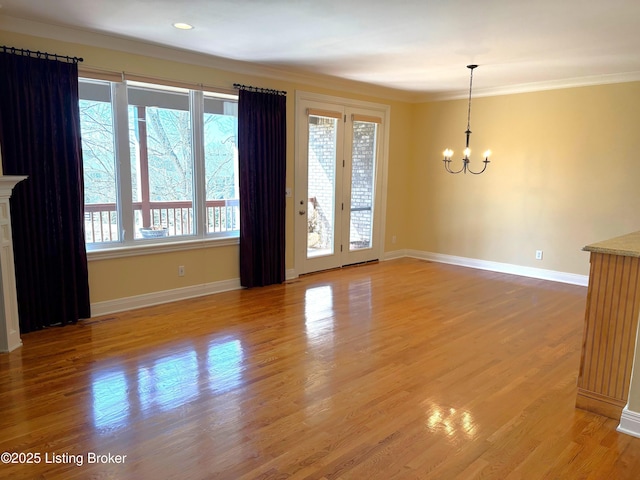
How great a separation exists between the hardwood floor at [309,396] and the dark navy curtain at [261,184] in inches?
32.8

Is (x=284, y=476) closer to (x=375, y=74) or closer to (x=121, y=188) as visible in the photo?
(x=121, y=188)

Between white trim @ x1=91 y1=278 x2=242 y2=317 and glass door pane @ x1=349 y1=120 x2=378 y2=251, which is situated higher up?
glass door pane @ x1=349 y1=120 x2=378 y2=251

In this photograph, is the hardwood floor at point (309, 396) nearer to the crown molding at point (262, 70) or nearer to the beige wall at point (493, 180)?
the beige wall at point (493, 180)

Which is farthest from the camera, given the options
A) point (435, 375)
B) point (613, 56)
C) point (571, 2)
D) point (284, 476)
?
point (613, 56)

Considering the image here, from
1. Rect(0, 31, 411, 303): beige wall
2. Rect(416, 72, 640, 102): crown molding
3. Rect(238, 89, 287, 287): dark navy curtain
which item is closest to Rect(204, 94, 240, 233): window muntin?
Rect(238, 89, 287, 287): dark navy curtain

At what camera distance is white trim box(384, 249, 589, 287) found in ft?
19.4

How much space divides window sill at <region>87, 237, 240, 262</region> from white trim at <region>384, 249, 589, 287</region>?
3177 mm

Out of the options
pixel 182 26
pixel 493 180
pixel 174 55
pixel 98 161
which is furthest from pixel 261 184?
pixel 493 180

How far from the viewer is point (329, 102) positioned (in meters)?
6.09

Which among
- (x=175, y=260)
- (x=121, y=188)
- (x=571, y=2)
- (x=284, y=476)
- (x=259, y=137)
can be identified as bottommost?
(x=284, y=476)

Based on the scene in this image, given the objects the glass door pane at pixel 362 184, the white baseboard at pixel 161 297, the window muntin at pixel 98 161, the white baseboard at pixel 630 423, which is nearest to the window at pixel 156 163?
the window muntin at pixel 98 161

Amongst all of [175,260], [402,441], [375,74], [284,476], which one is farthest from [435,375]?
[375,74]

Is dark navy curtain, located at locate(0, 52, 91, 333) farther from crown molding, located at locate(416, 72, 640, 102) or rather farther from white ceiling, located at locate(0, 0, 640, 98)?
crown molding, located at locate(416, 72, 640, 102)

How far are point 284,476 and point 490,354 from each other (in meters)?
2.13
